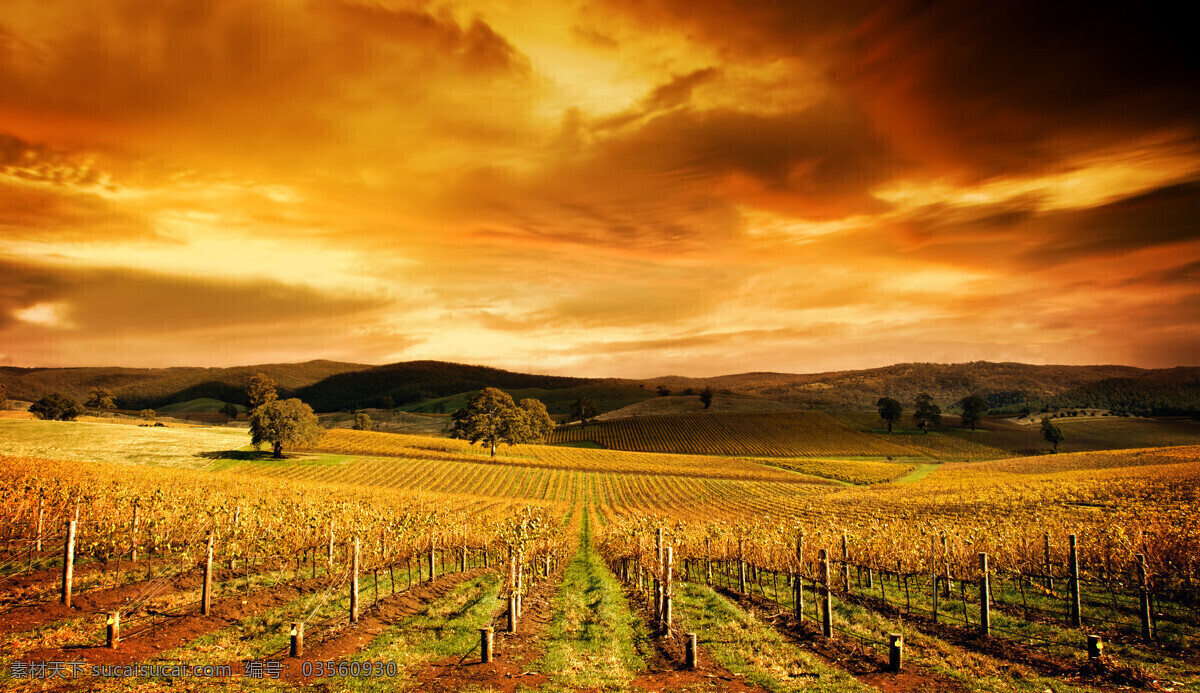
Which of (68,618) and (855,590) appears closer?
(68,618)

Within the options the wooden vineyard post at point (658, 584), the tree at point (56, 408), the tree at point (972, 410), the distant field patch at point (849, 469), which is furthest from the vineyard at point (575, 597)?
the tree at point (972, 410)

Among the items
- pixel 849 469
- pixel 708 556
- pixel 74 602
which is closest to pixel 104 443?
pixel 74 602

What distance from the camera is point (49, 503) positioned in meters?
25.6

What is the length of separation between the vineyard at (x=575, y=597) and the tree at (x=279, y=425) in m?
31.1

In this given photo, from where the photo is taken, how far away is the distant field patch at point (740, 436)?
11514cm

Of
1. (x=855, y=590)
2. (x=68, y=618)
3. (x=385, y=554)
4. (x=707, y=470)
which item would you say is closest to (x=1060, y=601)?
(x=855, y=590)

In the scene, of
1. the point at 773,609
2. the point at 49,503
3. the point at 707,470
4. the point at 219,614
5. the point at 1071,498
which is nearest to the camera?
the point at 219,614

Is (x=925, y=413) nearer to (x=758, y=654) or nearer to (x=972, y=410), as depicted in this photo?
(x=972, y=410)

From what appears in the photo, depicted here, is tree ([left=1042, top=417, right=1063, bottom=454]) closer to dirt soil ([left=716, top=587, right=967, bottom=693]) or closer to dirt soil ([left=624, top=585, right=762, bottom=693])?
dirt soil ([left=716, top=587, right=967, bottom=693])

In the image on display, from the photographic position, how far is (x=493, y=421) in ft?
307

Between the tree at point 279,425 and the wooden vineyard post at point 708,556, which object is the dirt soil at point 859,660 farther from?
the tree at point 279,425

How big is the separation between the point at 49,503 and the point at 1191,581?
47.4 m

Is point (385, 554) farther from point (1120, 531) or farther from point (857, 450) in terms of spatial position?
point (857, 450)

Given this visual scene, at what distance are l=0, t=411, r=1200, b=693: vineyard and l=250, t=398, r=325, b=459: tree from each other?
31.1 metres
